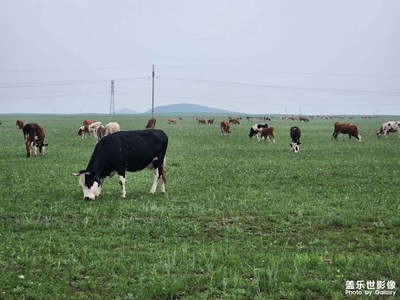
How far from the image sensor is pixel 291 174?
20.6 metres

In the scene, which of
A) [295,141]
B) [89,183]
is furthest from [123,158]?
[295,141]

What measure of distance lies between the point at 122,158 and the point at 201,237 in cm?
610

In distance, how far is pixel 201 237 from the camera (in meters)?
10.5

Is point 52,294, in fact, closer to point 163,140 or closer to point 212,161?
point 163,140

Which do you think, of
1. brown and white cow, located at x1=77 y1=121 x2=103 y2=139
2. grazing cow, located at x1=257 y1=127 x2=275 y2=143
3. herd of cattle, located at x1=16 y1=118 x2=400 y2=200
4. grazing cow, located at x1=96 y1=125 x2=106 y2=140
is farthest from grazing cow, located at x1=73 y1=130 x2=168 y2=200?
brown and white cow, located at x1=77 y1=121 x2=103 y2=139

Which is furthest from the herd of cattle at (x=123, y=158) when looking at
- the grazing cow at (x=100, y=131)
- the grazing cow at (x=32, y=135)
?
the grazing cow at (x=100, y=131)

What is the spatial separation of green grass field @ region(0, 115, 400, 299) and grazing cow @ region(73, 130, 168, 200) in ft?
2.18

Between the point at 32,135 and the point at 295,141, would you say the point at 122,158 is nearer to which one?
the point at 32,135

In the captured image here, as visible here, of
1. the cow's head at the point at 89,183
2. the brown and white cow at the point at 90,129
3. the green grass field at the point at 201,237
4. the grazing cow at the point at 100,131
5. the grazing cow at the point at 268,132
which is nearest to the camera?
the green grass field at the point at 201,237

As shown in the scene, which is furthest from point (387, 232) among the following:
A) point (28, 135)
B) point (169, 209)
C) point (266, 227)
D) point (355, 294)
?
point (28, 135)

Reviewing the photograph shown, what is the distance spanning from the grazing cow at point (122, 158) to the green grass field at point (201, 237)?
2.18ft

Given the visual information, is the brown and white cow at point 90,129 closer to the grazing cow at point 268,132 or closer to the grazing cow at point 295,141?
the grazing cow at point 268,132

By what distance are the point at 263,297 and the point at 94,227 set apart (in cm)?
591

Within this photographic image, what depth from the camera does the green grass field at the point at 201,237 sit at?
7.51 m
